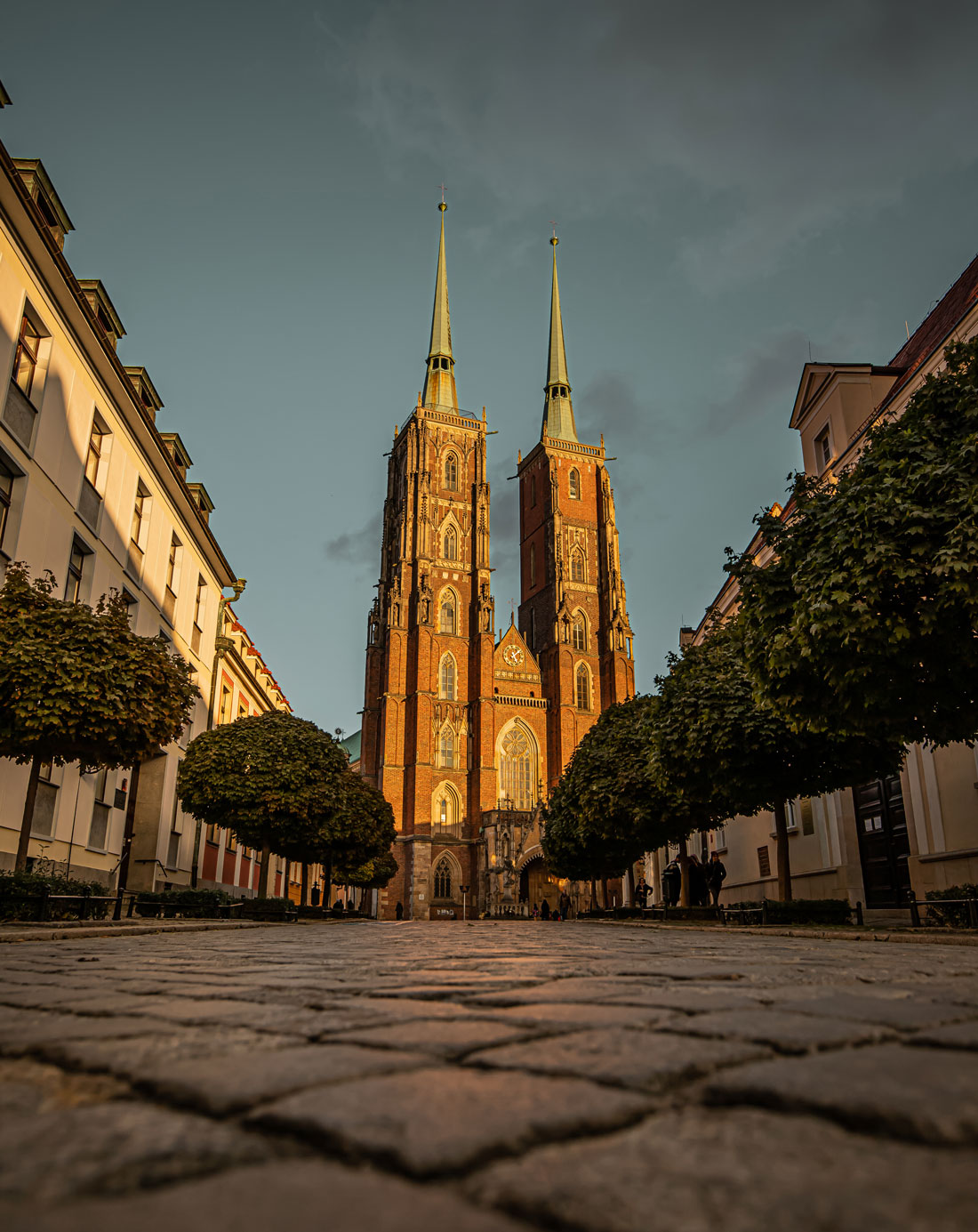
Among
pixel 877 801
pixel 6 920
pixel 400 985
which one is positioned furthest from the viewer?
pixel 877 801

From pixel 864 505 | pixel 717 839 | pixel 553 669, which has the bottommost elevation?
pixel 717 839

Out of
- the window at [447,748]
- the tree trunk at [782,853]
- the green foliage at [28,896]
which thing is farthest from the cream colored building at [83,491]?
the window at [447,748]

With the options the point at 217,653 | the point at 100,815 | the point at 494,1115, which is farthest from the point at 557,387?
the point at 494,1115

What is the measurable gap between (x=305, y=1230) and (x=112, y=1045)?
4.69 ft

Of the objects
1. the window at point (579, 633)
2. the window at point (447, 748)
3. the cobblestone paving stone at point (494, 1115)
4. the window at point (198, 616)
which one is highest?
the window at point (579, 633)

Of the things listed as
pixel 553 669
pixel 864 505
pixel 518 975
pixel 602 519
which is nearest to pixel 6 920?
pixel 518 975

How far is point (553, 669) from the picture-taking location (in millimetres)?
70812

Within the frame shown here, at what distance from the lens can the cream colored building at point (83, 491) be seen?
1588 cm

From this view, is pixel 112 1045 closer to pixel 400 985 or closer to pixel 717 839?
pixel 400 985

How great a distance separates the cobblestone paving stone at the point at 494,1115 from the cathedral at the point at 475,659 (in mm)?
60661

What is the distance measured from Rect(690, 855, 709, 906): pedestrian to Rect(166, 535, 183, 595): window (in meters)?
17.0

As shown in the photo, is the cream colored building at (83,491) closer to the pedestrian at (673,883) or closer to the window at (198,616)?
the window at (198,616)

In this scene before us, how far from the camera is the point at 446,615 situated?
69.8 m

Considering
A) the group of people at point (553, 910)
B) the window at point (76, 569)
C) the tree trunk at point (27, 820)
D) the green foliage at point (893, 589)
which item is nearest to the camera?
the green foliage at point (893, 589)
